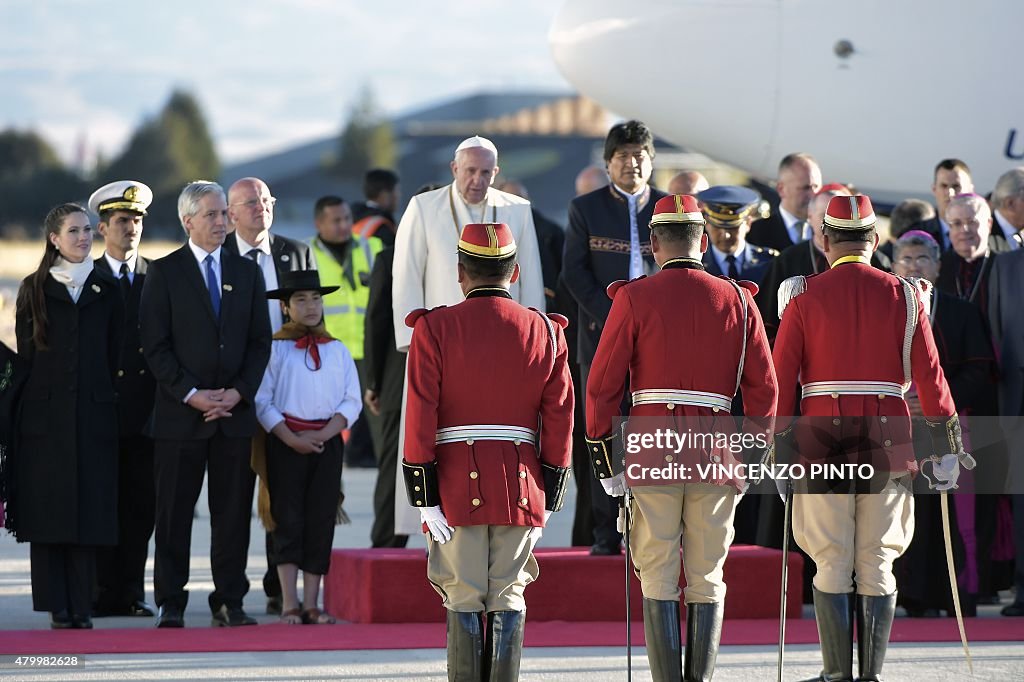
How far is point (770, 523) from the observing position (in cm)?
844

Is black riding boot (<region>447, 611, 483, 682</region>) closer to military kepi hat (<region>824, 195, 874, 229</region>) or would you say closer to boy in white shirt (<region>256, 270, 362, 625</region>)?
military kepi hat (<region>824, 195, 874, 229</region>)

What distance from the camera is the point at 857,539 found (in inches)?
248

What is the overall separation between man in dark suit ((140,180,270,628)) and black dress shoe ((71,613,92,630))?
0.95ft

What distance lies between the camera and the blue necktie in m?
Result: 7.63

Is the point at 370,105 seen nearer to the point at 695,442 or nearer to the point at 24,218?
A: the point at 24,218

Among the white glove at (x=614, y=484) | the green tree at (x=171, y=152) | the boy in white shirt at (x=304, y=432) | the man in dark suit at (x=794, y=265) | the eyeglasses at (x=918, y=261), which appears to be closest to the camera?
the white glove at (x=614, y=484)

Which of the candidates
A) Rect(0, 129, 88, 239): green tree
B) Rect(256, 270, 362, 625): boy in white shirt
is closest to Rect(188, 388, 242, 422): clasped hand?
Rect(256, 270, 362, 625): boy in white shirt

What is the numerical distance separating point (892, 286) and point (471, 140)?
2.24 metres

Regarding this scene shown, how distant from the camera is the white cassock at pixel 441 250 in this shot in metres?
7.96

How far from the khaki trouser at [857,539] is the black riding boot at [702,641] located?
1.78ft

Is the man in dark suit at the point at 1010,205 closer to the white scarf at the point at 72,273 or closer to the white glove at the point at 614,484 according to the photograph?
the white glove at the point at 614,484

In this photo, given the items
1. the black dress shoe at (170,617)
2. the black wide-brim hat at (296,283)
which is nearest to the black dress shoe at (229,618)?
the black dress shoe at (170,617)

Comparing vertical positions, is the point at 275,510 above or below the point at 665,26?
below

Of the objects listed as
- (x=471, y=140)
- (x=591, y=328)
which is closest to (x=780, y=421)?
(x=591, y=328)
